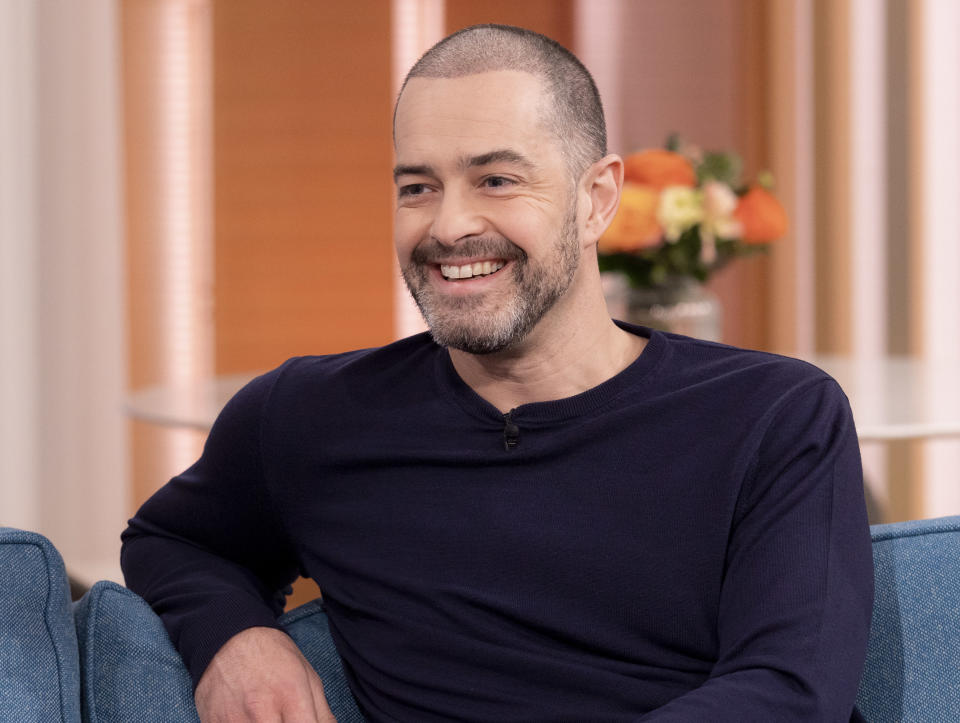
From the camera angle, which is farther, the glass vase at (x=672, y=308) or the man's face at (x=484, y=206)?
the glass vase at (x=672, y=308)

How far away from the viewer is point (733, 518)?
3.65 feet

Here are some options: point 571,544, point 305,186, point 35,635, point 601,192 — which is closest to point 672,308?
point 601,192

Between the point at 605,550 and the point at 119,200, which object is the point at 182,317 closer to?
the point at 119,200

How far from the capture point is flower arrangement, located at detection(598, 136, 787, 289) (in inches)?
92.9

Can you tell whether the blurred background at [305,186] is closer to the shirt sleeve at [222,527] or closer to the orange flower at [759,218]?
the orange flower at [759,218]

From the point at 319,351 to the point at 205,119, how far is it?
0.90m

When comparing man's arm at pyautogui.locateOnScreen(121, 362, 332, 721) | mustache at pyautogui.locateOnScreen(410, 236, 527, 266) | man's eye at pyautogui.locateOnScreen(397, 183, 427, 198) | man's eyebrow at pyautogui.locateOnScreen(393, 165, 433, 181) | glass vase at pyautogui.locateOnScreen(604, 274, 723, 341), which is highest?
man's eyebrow at pyautogui.locateOnScreen(393, 165, 433, 181)

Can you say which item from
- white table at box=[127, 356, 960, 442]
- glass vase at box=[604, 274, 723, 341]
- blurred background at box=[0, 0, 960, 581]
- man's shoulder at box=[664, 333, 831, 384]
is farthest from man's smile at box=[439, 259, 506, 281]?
blurred background at box=[0, 0, 960, 581]

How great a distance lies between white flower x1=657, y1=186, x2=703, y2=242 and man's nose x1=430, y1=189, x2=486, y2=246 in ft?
3.93

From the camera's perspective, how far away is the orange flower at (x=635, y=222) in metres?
2.34

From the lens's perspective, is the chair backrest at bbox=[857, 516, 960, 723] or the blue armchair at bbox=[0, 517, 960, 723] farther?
the chair backrest at bbox=[857, 516, 960, 723]

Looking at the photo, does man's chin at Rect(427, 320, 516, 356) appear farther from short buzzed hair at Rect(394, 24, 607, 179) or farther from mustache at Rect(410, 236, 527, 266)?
short buzzed hair at Rect(394, 24, 607, 179)

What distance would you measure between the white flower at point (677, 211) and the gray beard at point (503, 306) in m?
1.14

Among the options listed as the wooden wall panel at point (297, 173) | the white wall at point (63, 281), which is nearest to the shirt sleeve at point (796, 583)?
the white wall at point (63, 281)
